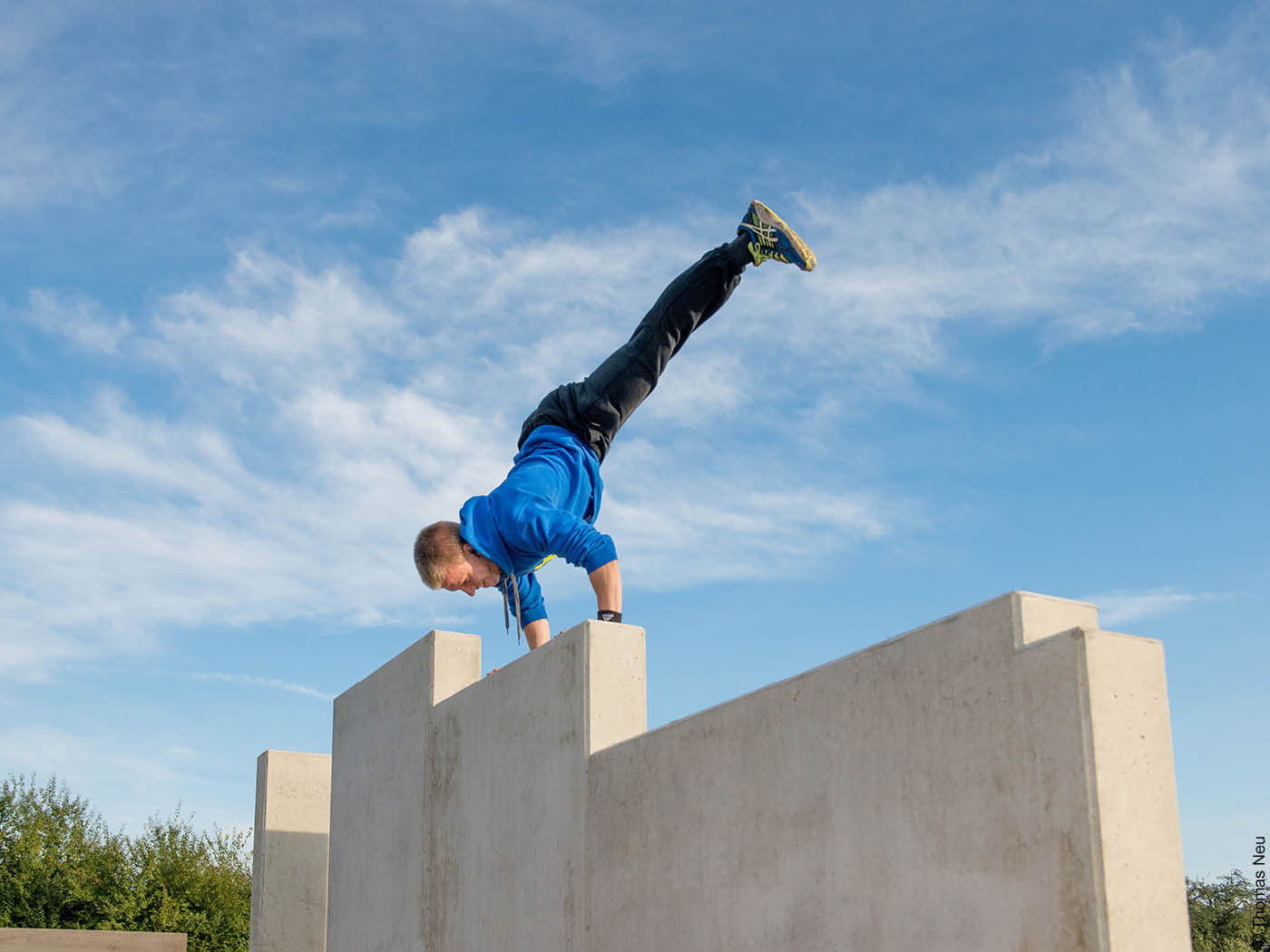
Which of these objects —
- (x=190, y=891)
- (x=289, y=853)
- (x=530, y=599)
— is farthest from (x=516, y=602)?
(x=190, y=891)

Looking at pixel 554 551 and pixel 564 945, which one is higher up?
pixel 554 551

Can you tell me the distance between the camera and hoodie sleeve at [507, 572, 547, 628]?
24.2ft

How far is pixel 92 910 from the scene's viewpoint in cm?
1784

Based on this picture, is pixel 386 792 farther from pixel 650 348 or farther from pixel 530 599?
pixel 650 348

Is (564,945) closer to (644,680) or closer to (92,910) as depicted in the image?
(644,680)

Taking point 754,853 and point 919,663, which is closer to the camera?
point 919,663

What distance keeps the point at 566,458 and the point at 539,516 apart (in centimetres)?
74

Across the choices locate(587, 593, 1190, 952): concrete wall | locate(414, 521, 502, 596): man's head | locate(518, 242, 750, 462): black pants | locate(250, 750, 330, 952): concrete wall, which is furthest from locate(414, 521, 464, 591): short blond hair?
locate(250, 750, 330, 952): concrete wall

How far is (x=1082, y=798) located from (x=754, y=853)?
1.48m

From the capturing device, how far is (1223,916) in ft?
59.4

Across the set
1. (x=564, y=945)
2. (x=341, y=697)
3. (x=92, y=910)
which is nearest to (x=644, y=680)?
(x=564, y=945)

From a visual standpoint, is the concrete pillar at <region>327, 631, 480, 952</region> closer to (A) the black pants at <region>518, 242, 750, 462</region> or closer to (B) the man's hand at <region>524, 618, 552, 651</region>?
(B) the man's hand at <region>524, 618, 552, 651</region>

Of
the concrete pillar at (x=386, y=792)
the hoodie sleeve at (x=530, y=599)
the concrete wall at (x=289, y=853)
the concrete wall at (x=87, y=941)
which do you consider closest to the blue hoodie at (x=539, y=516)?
the hoodie sleeve at (x=530, y=599)

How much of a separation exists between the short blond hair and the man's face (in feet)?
0.08
